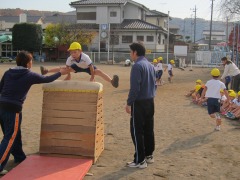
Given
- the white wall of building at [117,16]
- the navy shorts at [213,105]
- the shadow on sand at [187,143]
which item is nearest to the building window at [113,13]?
the white wall of building at [117,16]

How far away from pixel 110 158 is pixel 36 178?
1.58 metres

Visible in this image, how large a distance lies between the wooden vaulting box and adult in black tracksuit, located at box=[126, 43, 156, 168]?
2.23 feet

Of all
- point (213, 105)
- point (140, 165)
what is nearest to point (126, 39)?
point (213, 105)

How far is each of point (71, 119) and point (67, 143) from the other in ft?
1.34

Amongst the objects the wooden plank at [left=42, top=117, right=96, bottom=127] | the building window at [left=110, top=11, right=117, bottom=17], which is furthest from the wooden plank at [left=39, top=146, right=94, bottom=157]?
the building window at [left=110, top=11, right=117, bottom=17]

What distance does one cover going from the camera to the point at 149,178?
17.0ft

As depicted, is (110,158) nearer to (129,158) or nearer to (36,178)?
(129,158)

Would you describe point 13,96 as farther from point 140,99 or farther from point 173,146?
point 173,146

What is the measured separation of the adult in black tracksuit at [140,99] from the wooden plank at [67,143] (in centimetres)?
73

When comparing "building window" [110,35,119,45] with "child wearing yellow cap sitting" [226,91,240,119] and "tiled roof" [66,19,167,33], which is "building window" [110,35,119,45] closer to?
"tiled roof" [66,19,167,33]

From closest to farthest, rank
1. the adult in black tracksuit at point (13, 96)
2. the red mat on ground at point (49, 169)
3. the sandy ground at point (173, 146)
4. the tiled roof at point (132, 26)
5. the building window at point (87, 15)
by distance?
1. the red mat on ground at point (49, 169)
2. the adult in black tracksuit at point (13, 96)
3. the sandy ground at point (173, 146)
4. the tiled roof at point (132, 26)
5. the building window at point (87, 15)

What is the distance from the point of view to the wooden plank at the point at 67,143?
5.80m

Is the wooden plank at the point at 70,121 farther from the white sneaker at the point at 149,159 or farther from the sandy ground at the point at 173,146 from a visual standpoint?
the white sneaker at the point at 149,159

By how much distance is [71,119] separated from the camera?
230 inches
